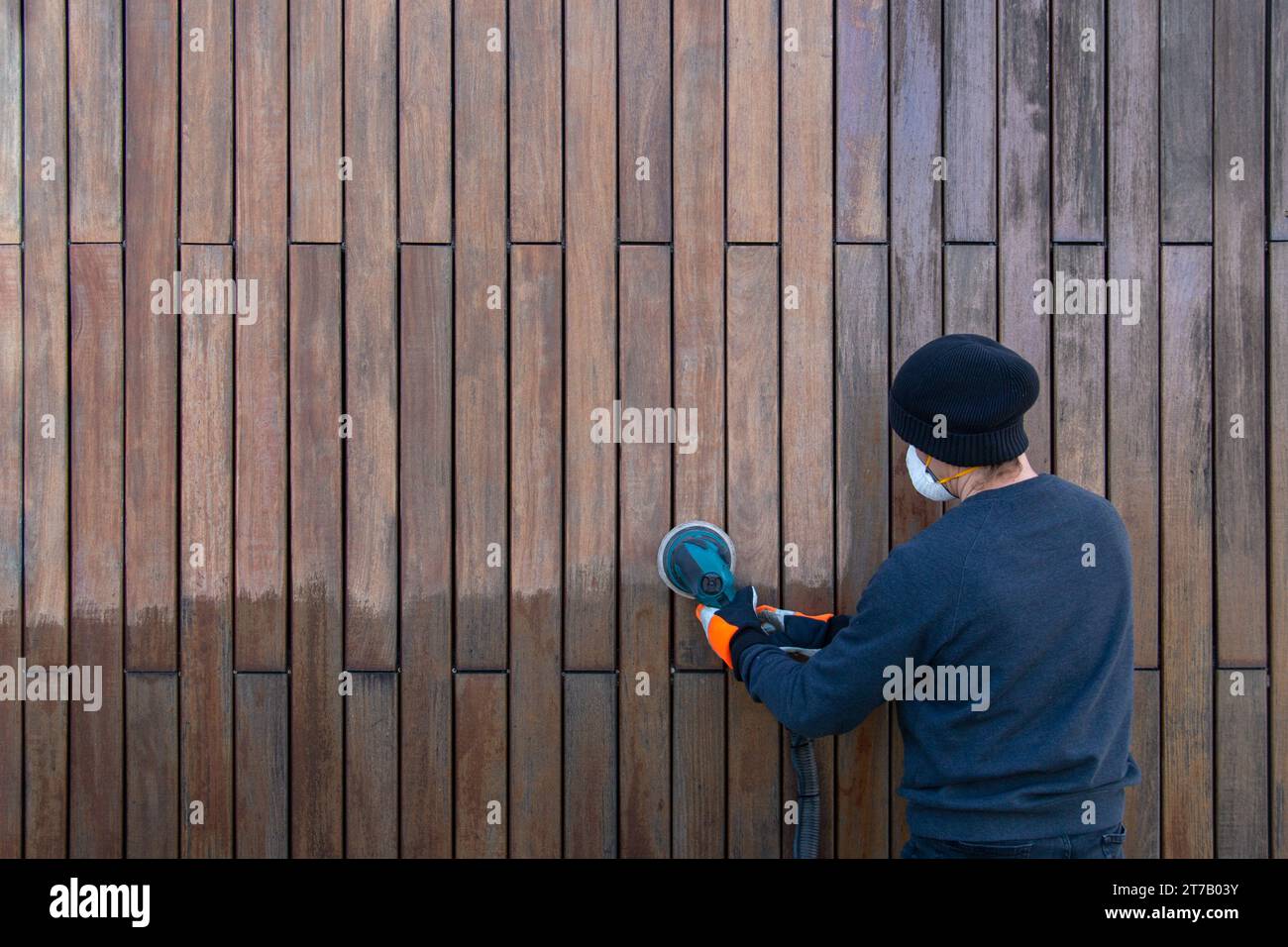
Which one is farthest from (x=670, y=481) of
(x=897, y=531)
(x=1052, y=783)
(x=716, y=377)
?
(x=1052, y=783)

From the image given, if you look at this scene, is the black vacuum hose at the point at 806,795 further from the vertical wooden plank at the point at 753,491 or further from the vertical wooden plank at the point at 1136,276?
the vertical wooden plank at the point at 1136,276

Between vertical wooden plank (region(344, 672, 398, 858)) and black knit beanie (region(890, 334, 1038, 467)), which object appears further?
vertical wooden plank (region(344, 672, 398, 858))

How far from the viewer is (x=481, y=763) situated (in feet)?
7.48

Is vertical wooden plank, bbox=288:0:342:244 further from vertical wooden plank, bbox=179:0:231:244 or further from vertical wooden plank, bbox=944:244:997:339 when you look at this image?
vertical wooden plank, bbox=944:244:997:339

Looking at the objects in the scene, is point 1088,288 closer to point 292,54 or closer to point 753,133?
point 753,133

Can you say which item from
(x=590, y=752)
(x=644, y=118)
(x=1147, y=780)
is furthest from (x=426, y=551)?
(x=1147, y=780)

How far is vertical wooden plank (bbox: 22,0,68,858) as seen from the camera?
229 centimetres

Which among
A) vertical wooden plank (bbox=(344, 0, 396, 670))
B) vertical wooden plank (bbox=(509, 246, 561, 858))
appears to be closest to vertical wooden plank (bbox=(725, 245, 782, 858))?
vertical wooden plank (bbox=(509, 246, 561, 858))

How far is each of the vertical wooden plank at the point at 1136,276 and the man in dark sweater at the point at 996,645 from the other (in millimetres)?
691

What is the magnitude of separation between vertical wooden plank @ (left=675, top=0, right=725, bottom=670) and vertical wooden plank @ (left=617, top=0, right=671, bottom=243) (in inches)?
1.3

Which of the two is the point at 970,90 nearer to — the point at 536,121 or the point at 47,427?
the point at 536,121

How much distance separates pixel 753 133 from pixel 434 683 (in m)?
1.77

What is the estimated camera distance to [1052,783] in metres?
1.66

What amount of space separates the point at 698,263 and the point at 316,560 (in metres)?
1.34
